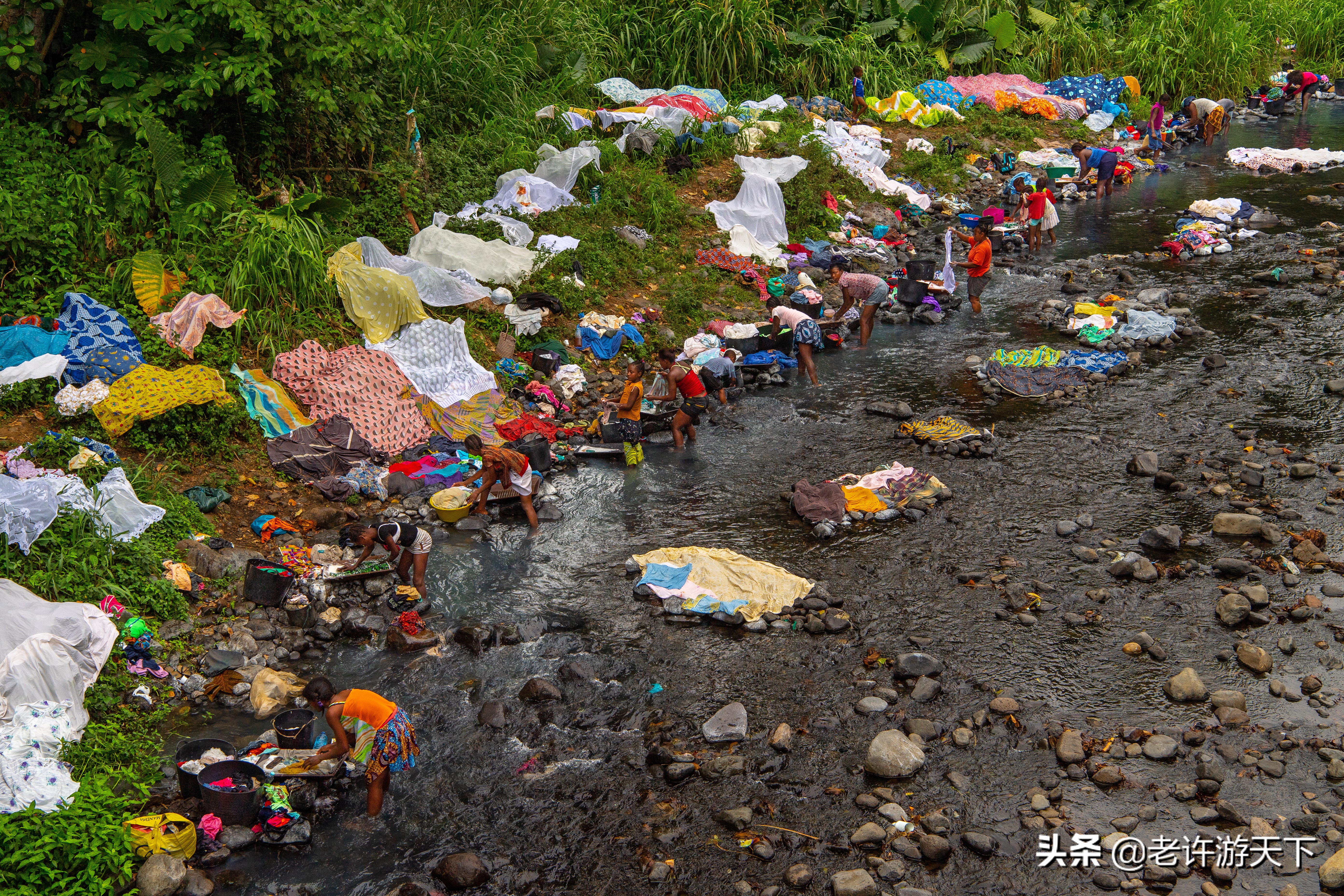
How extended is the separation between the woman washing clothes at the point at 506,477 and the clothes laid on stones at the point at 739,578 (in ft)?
4.20

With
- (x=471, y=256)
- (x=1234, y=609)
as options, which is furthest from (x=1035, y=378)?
(x=471, y=256)

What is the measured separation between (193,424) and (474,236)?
16.2 feet

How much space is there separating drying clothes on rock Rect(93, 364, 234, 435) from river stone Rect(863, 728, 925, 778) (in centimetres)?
672

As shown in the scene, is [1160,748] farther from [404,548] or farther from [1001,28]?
[1001,28]

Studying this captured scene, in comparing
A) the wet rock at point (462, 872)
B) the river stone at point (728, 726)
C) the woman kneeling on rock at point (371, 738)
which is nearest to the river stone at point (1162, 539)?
the river stone at point (728, 726)

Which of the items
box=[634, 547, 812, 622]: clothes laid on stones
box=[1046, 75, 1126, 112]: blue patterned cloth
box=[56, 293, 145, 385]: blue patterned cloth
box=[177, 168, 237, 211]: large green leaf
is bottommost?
box=[1046, 75, 1126, 112]: blue patterned cloth

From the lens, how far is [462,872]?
5594 millimetres

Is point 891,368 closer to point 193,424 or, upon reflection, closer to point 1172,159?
point 193,424

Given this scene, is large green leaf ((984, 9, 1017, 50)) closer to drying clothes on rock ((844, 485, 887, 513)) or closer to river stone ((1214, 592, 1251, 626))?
drying clothes on rock ((844, 485, 887, 513))

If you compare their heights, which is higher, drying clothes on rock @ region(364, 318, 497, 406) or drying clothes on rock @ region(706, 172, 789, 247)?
drying clothes on rock @ region(364, 318, 497, 406)

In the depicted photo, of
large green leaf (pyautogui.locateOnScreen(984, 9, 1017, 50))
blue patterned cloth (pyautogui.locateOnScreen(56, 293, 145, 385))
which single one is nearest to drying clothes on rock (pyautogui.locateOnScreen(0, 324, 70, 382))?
blue patterned cloth (pyautogui.locateOnScreen(56, 293, 145, 385))

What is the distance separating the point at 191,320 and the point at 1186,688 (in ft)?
30.3

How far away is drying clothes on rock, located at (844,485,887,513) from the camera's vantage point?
9195 mm

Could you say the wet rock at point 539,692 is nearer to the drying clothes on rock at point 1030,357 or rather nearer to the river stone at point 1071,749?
the river stone at point 1071,749
